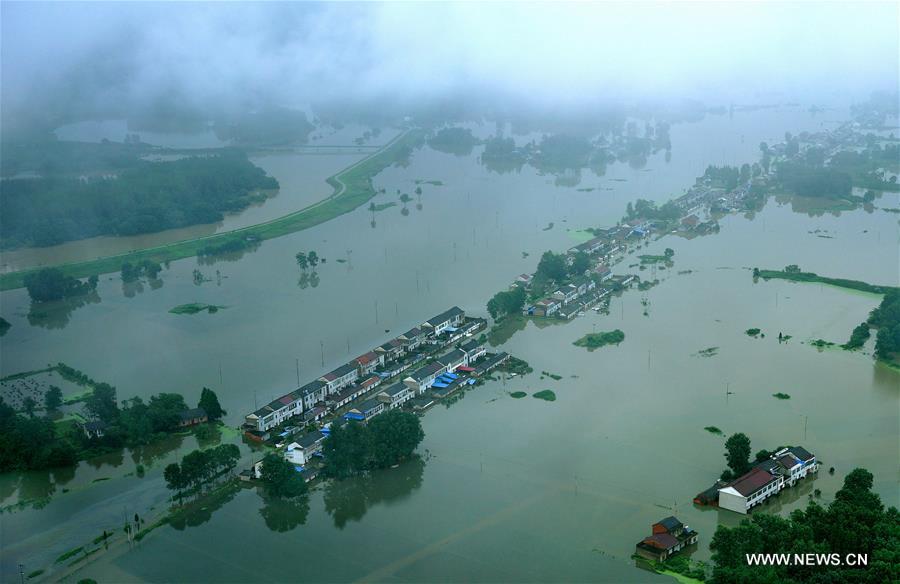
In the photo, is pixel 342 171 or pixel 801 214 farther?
pixel 342 171

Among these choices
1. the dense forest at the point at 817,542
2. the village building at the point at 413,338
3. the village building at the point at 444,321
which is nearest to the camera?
the dense forest at the point at 817,542

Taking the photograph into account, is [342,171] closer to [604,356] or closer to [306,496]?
[604,356]

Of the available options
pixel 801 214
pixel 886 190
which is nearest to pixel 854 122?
pixel 886 190

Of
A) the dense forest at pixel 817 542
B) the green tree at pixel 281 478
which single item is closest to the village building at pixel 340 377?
the green tree at pixel 281 478

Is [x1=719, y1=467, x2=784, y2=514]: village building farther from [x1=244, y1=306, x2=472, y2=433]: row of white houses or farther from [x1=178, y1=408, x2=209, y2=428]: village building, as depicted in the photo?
[x1=178, y1=408, x2=209, y2=428]: village building

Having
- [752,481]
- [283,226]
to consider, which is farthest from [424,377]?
[283,226]

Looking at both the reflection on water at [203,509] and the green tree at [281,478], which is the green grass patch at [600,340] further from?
the reflection on water at [203,509]

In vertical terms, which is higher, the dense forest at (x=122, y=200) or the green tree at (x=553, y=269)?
the dense forest at (x=122, y=200)
